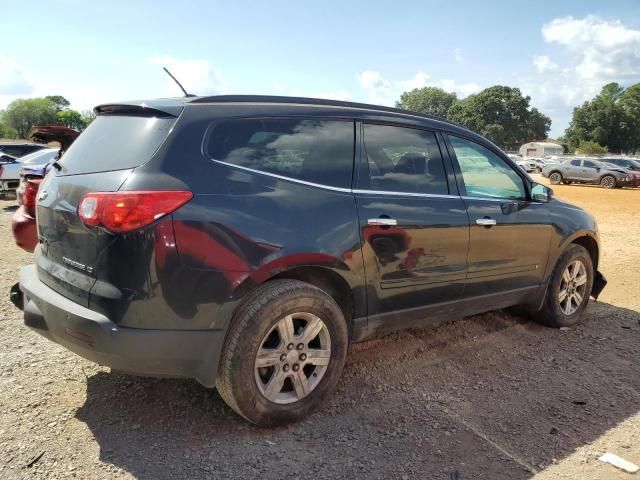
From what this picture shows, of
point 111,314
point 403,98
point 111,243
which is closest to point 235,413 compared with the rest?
point 111,314

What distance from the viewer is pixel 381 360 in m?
3.85

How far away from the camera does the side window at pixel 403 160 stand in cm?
333

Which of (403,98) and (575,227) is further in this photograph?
(403,98)

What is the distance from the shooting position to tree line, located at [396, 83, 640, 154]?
242 feet

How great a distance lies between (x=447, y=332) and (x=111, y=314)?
2981 mm

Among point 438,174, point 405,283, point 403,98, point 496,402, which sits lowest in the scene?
point 496,402

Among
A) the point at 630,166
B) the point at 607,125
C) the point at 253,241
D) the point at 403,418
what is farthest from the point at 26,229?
the point at 607,125

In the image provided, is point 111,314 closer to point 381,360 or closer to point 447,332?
point 381,360

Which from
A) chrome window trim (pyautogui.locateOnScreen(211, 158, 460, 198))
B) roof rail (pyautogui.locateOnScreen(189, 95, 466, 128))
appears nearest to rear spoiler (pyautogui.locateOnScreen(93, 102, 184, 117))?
roof rail (pyautogui.locateOnScreen(189, 95, 466, 128))

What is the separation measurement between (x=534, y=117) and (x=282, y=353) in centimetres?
11195

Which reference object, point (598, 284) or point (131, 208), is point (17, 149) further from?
point (598, 284)

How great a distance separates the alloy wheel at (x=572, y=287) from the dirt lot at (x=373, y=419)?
508 mm

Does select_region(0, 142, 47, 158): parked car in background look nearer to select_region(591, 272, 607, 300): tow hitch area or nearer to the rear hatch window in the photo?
the rear hatch window

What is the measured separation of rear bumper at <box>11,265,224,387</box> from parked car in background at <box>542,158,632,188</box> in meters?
27.8
